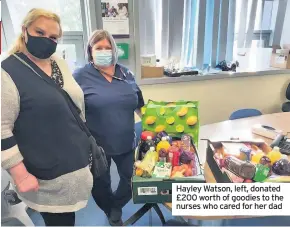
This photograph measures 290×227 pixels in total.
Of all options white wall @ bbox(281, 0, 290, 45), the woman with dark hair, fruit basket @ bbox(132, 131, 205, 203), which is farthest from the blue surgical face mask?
white wall @ bbox(281, 0, 290, 45)

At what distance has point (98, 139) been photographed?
1.58m

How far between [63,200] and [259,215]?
0.80 metres

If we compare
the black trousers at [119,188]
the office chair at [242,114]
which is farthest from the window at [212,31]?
the black trousers at [119,188]

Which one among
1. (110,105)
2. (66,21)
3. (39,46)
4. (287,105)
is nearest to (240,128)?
(110,105)

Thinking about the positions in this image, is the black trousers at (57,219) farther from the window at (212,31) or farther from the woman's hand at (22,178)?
the window at (212,31)

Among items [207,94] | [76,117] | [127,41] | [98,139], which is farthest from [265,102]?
[76,117]

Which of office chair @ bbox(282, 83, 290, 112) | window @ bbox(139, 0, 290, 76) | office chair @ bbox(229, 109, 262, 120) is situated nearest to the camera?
office chair @ bbox(229, 109, 262, 120)

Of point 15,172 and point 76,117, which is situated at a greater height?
point 76,117

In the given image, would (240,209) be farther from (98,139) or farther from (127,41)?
(127,41)

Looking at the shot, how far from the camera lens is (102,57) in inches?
59.6

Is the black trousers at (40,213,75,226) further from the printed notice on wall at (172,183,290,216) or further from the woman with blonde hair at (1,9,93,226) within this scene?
the printed notice on wall at (172,183,290,216)

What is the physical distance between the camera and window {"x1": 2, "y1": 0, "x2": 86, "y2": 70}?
2203 mm

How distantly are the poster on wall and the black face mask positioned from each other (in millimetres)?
1337

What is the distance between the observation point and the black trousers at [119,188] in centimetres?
170
